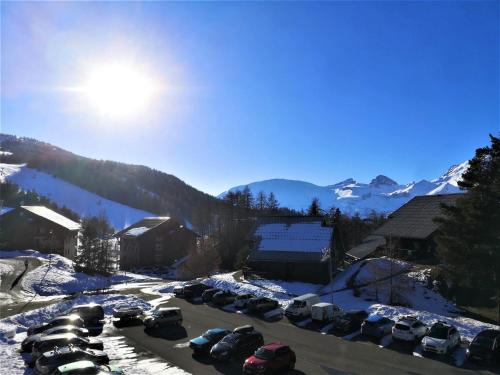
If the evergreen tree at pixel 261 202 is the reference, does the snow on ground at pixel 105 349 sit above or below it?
below

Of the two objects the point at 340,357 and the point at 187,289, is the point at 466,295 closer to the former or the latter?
the point at 340,357

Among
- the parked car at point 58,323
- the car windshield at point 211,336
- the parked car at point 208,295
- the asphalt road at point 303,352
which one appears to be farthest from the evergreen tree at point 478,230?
the parked car at point 58,323

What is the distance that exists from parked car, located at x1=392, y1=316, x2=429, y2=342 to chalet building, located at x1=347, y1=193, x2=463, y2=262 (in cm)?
2447

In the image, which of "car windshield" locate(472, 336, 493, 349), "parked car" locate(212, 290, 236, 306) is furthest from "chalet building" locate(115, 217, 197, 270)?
"car windshield" locate(472, 336, 493, 349)

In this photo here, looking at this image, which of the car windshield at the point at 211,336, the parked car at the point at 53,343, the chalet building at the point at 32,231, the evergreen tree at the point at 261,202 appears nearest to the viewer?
the parked car at the point at 53,343

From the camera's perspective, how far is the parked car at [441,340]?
2641 centimetres

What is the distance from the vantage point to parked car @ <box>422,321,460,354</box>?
26.4 meters

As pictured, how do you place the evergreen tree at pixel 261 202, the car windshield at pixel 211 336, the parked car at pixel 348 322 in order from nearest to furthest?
the car windshield at pixel 211 336
the parked car at pixel 348 322
the evergreen tree at pixel 261 202

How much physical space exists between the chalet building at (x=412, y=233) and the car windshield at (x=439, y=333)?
26062mm

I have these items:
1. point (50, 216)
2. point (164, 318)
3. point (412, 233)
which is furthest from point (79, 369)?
point (50, 216)

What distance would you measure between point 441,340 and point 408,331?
2.51 m

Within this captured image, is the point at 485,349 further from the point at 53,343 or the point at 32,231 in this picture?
the point at 32,231

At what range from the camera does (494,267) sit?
109ft

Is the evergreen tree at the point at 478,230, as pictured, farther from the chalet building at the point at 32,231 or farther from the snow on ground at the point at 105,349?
the chalet building at the point at 32,231
